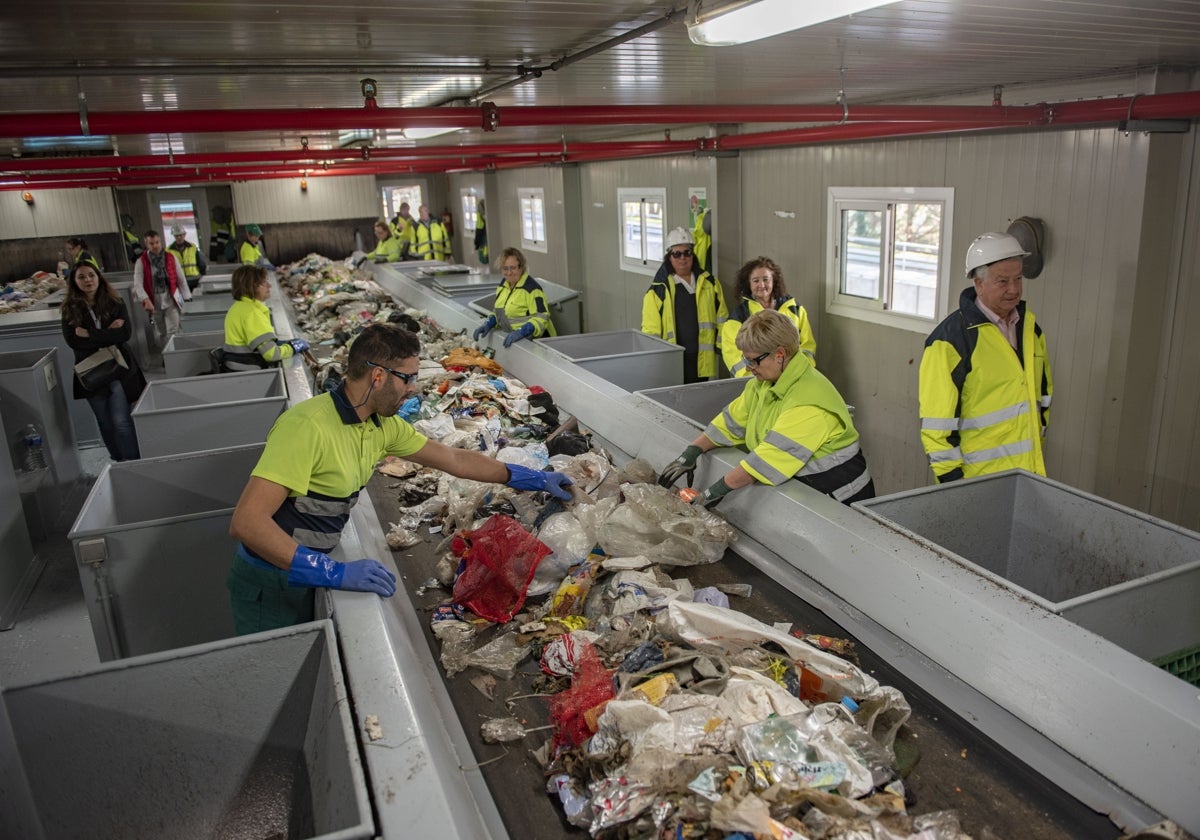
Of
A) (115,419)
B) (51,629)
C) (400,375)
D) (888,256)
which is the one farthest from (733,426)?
(115,419)

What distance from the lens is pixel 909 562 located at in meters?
2.36

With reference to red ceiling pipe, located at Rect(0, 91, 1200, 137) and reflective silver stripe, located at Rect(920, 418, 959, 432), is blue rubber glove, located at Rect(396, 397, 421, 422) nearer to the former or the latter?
red ceiling pipe, located at Rect(0, 91, 1200, 137)

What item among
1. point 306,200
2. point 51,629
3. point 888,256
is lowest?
point 51,629

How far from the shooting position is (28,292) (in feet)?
40.9

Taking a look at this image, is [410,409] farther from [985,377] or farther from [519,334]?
[985,377]

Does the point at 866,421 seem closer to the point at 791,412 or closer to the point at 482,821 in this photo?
the point at 791,412

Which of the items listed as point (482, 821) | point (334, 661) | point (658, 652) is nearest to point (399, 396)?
point (334, 661)

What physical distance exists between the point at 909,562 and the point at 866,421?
4086 mm

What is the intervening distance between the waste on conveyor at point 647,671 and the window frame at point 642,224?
5788 millimetres

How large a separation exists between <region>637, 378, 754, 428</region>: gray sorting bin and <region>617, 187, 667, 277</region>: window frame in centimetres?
448

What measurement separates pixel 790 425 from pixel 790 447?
8 cm

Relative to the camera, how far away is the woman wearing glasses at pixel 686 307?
6.23 meters

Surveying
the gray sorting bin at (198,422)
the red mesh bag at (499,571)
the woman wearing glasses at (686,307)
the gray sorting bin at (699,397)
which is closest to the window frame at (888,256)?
the woman wearing glasses at (686,307)

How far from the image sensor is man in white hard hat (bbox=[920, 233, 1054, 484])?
10.4 feet
